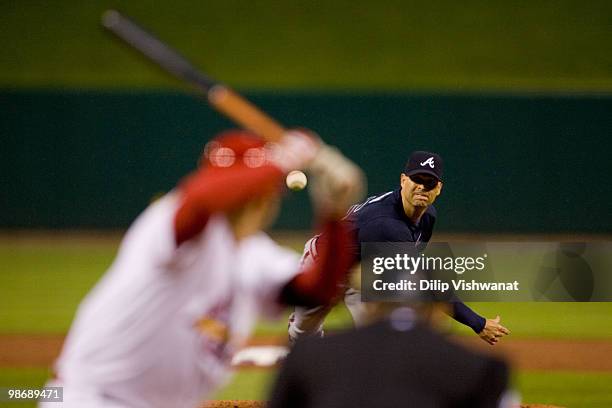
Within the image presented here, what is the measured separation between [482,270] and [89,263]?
21.6 ft

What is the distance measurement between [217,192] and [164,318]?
0.45 m

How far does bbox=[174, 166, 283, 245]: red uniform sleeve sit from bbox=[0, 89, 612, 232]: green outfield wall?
39.3 feet

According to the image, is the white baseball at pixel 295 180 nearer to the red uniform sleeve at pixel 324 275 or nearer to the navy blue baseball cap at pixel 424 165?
the red uniform sleeve at pixel 324 275

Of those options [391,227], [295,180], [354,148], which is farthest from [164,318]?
[354,148]

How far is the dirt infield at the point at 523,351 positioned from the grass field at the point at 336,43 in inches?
441

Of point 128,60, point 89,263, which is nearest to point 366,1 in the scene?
point 128,60

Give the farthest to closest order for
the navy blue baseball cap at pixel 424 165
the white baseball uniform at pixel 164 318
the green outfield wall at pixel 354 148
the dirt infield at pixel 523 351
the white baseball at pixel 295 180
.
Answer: the green outfield wall at pixel 354 148, the dirt infield at pixel 523 351, the navy blue baseball cap at pixel 424 165, the white baseball at pixel 295 180, the white baseball uniform at pixel 164 318

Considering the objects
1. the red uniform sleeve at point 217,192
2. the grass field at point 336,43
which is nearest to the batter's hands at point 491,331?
the red uniform sleeve at point 217,192

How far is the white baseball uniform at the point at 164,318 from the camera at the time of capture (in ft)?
9.77

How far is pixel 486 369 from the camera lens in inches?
94.5

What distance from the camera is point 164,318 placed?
119 inches

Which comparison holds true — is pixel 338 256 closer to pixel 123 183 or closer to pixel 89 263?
pixel 89 263

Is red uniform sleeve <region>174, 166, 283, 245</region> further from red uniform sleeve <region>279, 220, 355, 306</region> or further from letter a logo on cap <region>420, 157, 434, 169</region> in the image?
letter a logo on cap <region>420, 157, 434, 169</region>

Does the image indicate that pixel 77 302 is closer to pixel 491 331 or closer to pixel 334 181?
pixel 491 331
